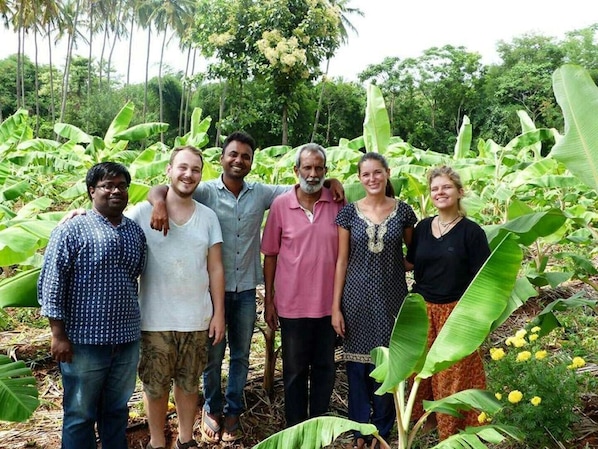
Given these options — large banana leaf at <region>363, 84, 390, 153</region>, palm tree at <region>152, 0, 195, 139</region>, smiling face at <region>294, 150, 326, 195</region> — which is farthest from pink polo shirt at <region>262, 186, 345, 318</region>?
palm tree at <region>152, 0, 195, 139</region>

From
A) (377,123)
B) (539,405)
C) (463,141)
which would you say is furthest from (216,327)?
(463,141)

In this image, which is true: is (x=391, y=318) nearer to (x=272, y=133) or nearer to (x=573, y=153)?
(x=573, y=153)

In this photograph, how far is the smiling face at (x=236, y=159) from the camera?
2.92 m

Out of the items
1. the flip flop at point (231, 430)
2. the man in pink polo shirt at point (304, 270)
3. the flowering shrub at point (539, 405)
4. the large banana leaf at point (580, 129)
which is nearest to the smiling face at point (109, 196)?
the man in pink polo shirt at point (304, 270)

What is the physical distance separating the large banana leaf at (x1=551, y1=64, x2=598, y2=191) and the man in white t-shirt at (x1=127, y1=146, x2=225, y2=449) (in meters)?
1.80

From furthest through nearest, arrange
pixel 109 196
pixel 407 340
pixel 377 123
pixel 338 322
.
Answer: pixel 377 123
pixel 338 322
pixel 109 196
pixel 407 340

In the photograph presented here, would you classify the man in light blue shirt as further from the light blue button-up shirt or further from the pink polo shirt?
the pink polo shirt

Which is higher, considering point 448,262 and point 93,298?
point 448,262

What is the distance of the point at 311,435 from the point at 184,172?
138 centimetres

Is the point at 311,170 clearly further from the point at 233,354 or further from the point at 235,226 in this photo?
the point at 233,354

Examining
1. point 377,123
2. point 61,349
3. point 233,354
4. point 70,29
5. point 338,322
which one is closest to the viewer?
point 61,349

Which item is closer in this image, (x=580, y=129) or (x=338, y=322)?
(x=580, y=129)

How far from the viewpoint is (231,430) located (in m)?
3.18

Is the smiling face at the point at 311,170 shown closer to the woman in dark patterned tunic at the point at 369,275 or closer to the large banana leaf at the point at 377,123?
the woman in dark patterned tunic at the point at 369,275
